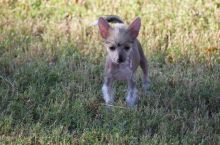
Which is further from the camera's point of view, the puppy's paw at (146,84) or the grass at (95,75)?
the puppy's paw at (146,84)

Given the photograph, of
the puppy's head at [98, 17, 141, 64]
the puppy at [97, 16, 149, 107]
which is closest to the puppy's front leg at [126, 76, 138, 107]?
the puppy at [97, 16, 149, 107]

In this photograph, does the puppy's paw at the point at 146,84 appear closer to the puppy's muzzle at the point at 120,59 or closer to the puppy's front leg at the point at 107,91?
the puppy's front leg at the point at 107,91

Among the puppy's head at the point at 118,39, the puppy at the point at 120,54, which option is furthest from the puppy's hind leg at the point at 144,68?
the puppy's head at the point at 118,39

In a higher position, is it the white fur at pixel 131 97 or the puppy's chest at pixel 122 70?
the puppy's chest at pixel 122 70

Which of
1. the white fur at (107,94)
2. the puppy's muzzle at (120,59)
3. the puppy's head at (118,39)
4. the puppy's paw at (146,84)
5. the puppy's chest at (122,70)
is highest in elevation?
the puppy's head at (118,39)

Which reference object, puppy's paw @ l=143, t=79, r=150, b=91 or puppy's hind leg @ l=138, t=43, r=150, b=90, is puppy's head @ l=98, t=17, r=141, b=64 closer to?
puppy's hind leg @ l=138, t=43, r=150, b=90

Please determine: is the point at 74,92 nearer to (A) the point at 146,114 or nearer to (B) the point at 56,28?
(A) the point at 146,114

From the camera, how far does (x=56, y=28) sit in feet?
39.2

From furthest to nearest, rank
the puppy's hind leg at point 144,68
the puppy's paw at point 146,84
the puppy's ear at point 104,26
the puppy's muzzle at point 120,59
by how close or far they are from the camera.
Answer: the puppy's paw at point 146,84 → the puppy's hind leg at point 144,68 → the puppy's ear at point 104,26 → the puppy's muzzle at point 120,59

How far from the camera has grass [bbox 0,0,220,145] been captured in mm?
7551

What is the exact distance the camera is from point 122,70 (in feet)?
27.5

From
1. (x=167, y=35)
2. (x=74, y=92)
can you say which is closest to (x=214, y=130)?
(x=74, y=92)

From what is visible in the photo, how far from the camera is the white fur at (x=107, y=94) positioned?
8367mm

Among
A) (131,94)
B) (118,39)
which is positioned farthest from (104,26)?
(131,94)
